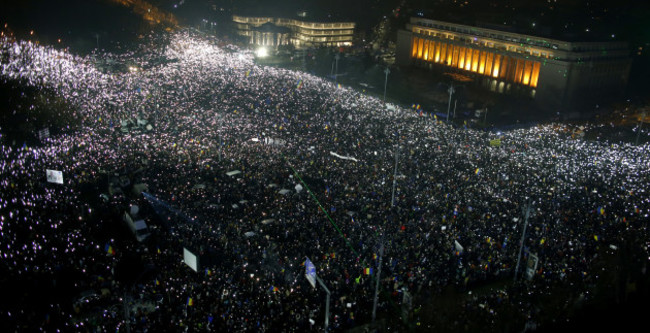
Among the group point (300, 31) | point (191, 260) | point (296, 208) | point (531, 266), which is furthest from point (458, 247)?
point (300, 31)

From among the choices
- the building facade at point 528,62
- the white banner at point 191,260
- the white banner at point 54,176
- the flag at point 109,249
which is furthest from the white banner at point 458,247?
the building facade at point 528,62

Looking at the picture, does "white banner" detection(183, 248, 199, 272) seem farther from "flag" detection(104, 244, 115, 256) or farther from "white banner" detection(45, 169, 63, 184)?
"white banner" detection(45, 169, 63, 184)

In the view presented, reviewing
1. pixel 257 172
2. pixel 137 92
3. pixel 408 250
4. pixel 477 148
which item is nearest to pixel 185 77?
pixel 137 92

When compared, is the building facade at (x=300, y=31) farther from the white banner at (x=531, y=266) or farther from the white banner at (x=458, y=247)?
the white banner at (x=531, y=266)

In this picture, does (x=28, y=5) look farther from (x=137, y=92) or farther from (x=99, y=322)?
(x=99, y=322)

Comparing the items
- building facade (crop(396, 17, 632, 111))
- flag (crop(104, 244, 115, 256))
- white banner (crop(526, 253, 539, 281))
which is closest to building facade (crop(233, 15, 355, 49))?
building facade (crop(396, 17, 632, 111))
